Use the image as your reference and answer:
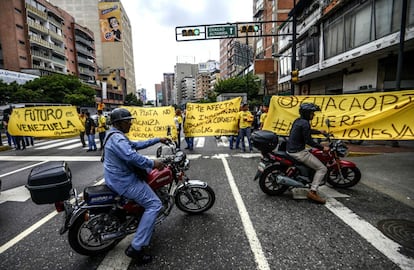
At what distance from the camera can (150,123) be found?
363 inches

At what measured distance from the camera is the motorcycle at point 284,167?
14.5 feet

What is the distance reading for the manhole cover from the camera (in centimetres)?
296

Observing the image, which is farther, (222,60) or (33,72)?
(222,60)

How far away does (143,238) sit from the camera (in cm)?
261

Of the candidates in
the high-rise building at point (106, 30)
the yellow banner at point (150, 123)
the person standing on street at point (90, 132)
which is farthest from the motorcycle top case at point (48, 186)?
the high-rise building at point (106, 30)

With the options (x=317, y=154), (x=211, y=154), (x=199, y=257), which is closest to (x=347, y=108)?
(x=317, y=154)

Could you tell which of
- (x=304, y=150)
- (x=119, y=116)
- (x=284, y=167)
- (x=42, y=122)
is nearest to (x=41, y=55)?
(x=42, y=122)

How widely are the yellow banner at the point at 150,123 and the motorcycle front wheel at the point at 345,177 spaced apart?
19.8ft

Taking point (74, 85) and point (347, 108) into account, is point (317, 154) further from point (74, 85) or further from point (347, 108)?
point (74, 85)

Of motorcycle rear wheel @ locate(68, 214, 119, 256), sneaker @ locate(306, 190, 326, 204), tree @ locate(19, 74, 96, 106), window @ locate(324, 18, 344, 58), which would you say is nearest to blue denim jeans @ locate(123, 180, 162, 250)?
motorcycle rear wheel @ locate(68, 214, 119, 256)

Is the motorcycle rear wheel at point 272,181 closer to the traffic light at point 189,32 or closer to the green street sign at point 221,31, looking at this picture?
the green street sign at point 221,31

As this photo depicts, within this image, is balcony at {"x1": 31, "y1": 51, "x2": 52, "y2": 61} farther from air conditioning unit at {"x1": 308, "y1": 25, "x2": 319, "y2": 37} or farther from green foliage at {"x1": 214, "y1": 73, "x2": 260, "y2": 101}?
air conditioning unit at {"x1": 308, "y1": 25, "x2": 319, "y2": 37}

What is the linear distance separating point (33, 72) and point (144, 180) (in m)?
47.9

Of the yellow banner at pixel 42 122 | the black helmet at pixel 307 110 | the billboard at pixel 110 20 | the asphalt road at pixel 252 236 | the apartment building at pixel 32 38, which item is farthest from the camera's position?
the billboard at pixel 110 20
